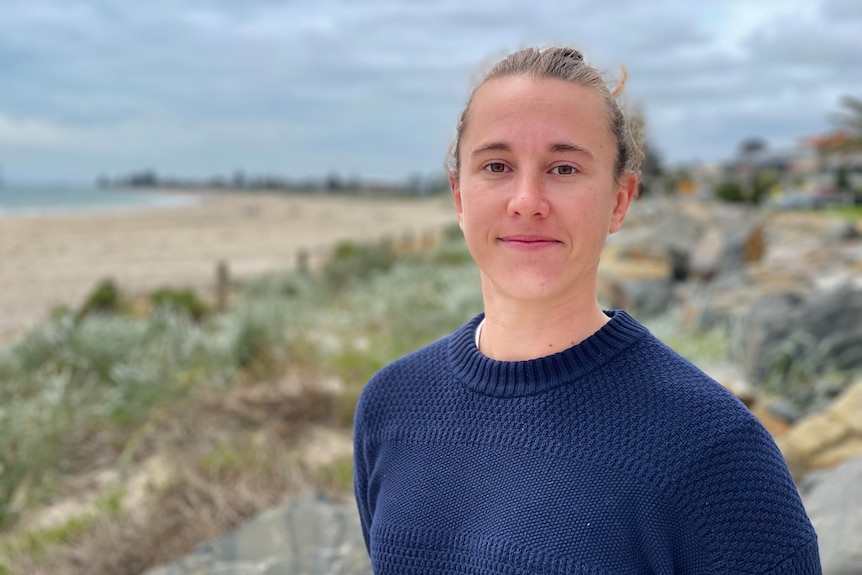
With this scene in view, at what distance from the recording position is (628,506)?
4.54 ft

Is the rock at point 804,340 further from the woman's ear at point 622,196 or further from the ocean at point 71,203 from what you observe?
the ocean at point 71,203

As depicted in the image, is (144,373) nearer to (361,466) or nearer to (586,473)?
(361,466)

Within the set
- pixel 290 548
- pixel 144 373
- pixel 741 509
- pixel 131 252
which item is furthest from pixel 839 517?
pixel 131 252

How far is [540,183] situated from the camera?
1448mm

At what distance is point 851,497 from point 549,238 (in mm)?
1999

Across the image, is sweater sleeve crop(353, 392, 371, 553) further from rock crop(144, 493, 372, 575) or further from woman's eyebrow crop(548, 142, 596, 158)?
rock crop(144, 493, 372, 575)

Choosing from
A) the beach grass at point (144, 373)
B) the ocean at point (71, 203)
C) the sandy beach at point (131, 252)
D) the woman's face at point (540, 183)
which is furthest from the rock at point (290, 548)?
the ocean at point (71, 203)

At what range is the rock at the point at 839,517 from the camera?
8.33 feet

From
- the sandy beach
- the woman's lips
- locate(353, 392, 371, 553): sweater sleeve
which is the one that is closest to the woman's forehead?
the woman's lips

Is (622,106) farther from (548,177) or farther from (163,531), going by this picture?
(163,531)

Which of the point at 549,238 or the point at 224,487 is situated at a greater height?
the point at 549,238

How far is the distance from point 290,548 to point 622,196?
84.0 inches

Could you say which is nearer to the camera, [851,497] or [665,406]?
[665,406]

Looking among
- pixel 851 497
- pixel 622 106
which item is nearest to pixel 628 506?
pixel 622 106
